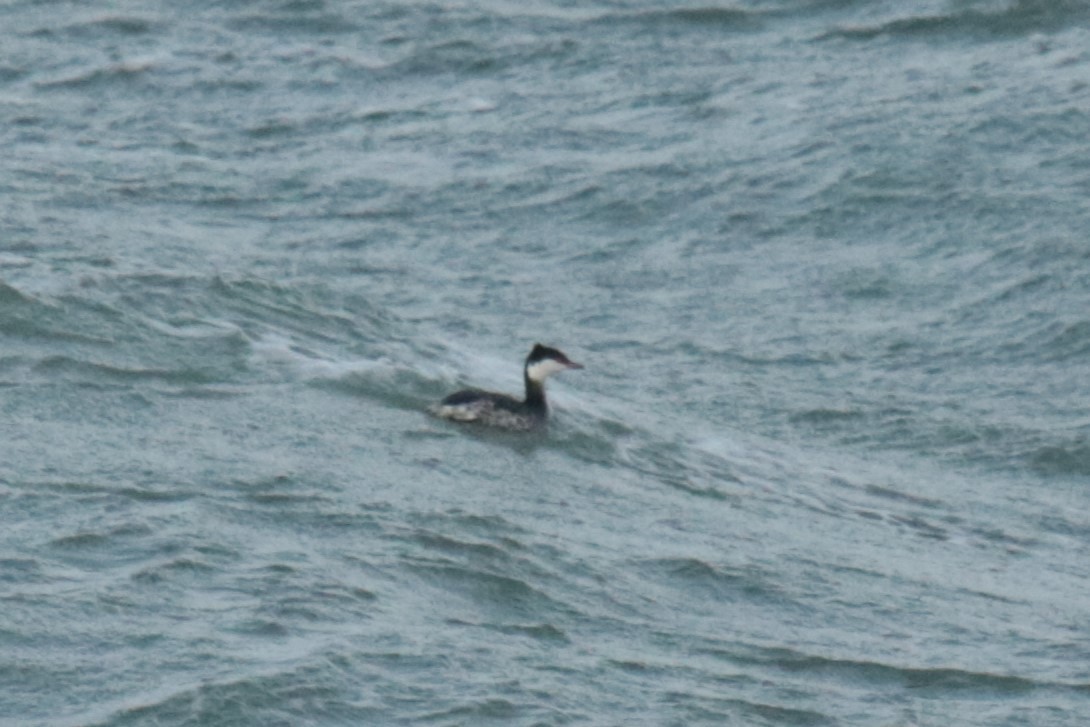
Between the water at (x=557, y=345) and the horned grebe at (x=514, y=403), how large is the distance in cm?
17

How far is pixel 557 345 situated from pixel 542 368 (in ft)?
7.10

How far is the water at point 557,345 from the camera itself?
29.0 ft

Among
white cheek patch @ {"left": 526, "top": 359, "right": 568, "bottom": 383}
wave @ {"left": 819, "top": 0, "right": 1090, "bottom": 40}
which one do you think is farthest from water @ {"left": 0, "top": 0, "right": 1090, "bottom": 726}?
white cheek patch @ {"left": 526, "top": 359, "right": 568, "bottom": 383}

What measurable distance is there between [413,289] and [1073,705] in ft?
27.4

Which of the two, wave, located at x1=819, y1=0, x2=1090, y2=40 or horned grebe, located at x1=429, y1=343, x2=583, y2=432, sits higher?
wave, located at x1=819, y1=0, x2=1090, y2=40

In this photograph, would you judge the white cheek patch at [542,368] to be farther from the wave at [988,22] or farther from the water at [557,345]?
the wave at [988,22]

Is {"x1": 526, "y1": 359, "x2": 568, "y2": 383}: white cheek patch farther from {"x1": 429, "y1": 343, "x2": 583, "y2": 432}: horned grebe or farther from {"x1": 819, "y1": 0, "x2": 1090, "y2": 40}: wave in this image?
{"x1": 819, "y1": 0, "x2": 1090, "y2": 40}: wave

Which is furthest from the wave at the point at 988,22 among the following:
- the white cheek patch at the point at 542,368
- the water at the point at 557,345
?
the white cheek patch at the point at 542,368

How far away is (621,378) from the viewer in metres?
14.8

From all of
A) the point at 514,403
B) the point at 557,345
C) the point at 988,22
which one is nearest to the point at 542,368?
the point at 514,403

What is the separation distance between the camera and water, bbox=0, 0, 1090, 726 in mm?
8852

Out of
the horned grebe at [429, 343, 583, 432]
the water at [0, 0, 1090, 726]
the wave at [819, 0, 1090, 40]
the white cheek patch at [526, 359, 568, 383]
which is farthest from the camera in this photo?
the wave at [819, 0, 1090, 40]

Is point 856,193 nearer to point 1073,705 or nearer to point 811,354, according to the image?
point 811,354

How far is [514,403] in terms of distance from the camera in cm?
1308
